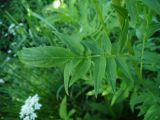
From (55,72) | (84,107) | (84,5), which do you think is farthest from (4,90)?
(84,5)

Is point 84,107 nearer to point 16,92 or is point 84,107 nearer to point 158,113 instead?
point 16,92

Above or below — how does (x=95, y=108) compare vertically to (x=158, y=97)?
above

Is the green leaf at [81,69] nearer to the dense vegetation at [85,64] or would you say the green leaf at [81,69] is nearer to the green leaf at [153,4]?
the dense vegetation at [85,64]

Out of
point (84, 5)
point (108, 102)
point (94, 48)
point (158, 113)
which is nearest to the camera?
point (94, 48)

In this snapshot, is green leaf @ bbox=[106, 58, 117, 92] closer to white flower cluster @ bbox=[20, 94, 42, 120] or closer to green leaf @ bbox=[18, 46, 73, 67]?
green leaf @ bbox=[18, 46, 73, 67]

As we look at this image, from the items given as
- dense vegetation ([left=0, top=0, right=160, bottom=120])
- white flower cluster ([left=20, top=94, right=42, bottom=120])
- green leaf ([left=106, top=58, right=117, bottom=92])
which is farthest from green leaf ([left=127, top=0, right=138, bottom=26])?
white flower cluster ([left=20, top=94, right=42, bottom=120])

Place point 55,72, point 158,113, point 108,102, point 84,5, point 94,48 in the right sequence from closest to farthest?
point 94,48
point 158,113
point 84,5
point 108,102
point 55,72

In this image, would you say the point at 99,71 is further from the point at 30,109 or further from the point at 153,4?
the point at 30,109

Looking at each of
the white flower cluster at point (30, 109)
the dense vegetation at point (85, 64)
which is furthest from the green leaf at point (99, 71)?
the white flower cluster at point (30, 109)
